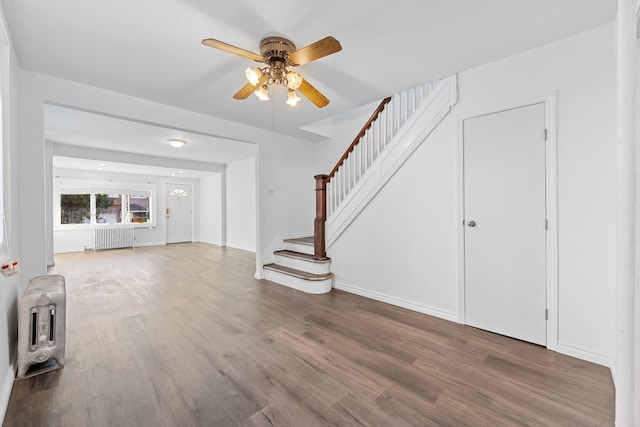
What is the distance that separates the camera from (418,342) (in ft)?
7.85

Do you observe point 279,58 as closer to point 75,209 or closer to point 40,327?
point 40,327

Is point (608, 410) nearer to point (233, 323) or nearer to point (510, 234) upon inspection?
point (510, 234)

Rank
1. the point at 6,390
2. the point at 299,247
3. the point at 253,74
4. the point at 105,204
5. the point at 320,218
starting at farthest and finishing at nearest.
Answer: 1. the point at 105,204
2. the point at 299,247
3. the point at 320,218
4. the point at 253,74
5. the point at 6,390

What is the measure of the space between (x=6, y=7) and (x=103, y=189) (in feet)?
25.5

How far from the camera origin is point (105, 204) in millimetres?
8273

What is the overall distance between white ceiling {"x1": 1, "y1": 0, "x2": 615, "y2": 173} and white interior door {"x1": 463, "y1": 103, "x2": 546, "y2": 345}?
2.17 ft

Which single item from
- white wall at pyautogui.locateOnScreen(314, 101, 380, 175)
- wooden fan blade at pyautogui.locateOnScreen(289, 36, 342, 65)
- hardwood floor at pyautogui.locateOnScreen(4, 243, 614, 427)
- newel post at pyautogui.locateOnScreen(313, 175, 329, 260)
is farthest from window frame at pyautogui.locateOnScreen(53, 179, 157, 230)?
wooden fan blade at pyautogui.locateOnScreen(289, 36, 342, 65)

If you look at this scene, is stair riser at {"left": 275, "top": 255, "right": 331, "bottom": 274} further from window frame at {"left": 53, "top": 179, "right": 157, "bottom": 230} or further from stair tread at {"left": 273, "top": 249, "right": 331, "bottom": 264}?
window frame at {"left": 53, "top": 179, "right": 157, "bottom": 230}

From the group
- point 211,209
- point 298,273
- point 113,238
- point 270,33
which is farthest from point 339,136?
point 113,238

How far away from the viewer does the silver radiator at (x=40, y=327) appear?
188cm

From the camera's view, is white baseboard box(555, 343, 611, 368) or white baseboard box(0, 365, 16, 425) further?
white baseboard box(555, 343, 611, 368)

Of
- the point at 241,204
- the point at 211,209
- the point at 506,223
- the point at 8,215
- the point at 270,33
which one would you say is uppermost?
the point at 270,33

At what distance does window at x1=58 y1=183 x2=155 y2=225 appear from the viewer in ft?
25.3

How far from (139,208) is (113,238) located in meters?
1.22
